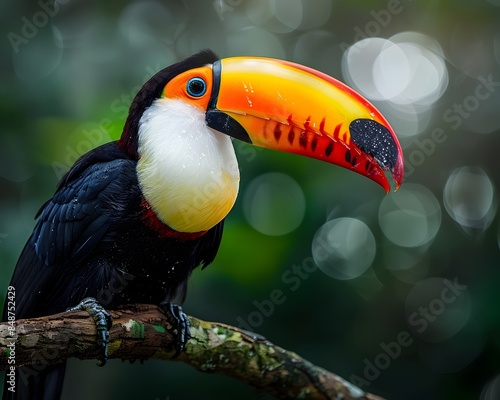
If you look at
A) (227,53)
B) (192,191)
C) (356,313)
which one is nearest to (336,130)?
(192,191)

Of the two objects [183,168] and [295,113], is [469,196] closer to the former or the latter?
[295,113]

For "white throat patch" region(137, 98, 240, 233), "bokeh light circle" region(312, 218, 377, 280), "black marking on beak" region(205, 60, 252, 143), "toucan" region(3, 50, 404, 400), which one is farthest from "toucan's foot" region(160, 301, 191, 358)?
"bokeh light circle" region(312, 218, 377, 280)

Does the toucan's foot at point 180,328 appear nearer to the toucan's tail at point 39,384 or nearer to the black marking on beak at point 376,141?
the toucan's tail at point 39,384

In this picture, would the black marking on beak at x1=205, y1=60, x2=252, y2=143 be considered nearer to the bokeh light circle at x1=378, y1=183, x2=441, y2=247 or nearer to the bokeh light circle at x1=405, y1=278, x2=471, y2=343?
the bokeh light circle at x1=378, y1=183, x2=441, y2=247

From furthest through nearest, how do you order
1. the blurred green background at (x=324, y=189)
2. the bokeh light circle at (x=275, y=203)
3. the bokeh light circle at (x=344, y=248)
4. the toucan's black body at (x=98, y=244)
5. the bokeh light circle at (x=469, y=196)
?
the bokeh light circle at (x=469, y=196)
the bokeh light circle at (x=344, y=248)
the bokeh light circle at (x=275, y=203)
the blurred green background at (x=324, y=189)
the toucan's black body at (x=98, y=244)

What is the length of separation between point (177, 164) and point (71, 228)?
0.44 metres

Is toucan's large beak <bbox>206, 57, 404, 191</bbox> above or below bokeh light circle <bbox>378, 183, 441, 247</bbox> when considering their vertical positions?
above

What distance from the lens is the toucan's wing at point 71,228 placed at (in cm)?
235

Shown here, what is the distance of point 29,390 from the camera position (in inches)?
97.8

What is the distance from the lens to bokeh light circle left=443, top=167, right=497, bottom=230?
4.64 m

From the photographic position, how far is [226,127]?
2354 millimetres

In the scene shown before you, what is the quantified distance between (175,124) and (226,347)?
794mm

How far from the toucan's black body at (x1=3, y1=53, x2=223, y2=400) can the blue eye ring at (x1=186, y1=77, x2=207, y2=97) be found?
82 mm

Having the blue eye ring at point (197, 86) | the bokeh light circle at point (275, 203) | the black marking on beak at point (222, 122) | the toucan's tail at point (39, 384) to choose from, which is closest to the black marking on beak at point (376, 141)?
the black marking on beak at point (222, 122)
